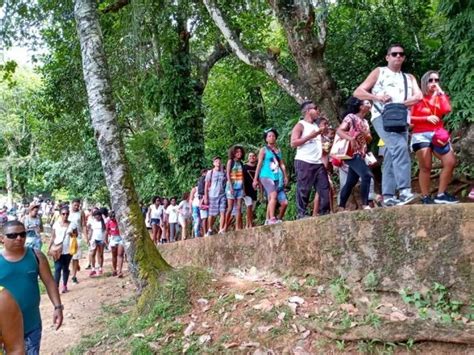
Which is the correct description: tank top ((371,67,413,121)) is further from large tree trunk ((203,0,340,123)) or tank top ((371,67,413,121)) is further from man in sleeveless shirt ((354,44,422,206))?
large tree trunk ((203,0,340,123))

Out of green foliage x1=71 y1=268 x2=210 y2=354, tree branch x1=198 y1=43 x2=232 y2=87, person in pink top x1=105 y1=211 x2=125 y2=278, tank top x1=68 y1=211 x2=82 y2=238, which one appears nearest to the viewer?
green foliage x1=71 y1=268 x2=210 y2=354

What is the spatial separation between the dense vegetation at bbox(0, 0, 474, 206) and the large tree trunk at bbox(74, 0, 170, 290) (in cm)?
247

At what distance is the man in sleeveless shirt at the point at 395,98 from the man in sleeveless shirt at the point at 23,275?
144 inches

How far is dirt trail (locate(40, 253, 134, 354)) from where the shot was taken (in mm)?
6910

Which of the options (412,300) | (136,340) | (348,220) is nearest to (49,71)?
(136,340)

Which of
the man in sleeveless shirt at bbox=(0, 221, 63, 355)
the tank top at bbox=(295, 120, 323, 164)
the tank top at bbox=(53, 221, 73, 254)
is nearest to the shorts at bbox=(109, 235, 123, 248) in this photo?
the tank top at bbox=(53, 221, 73, 254)

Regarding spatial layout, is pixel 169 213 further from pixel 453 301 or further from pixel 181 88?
pixel 453 301

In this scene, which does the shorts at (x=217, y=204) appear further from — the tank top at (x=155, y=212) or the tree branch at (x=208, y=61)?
the tree branch at (x=208, y=61)

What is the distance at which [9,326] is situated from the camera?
2.37m

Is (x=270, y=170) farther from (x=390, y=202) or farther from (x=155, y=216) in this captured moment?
(x=155, y=216)

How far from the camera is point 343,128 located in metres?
5.60

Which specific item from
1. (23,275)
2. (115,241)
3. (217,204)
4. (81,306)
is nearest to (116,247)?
(115,241)

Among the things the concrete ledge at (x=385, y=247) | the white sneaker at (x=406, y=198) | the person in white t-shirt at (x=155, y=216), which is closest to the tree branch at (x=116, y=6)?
the person in white t-shirt at (x=155, y=216)

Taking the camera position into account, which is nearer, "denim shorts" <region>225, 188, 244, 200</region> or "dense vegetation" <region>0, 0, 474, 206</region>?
"denim shorts" <region>225, 188, 244, 200</region>
